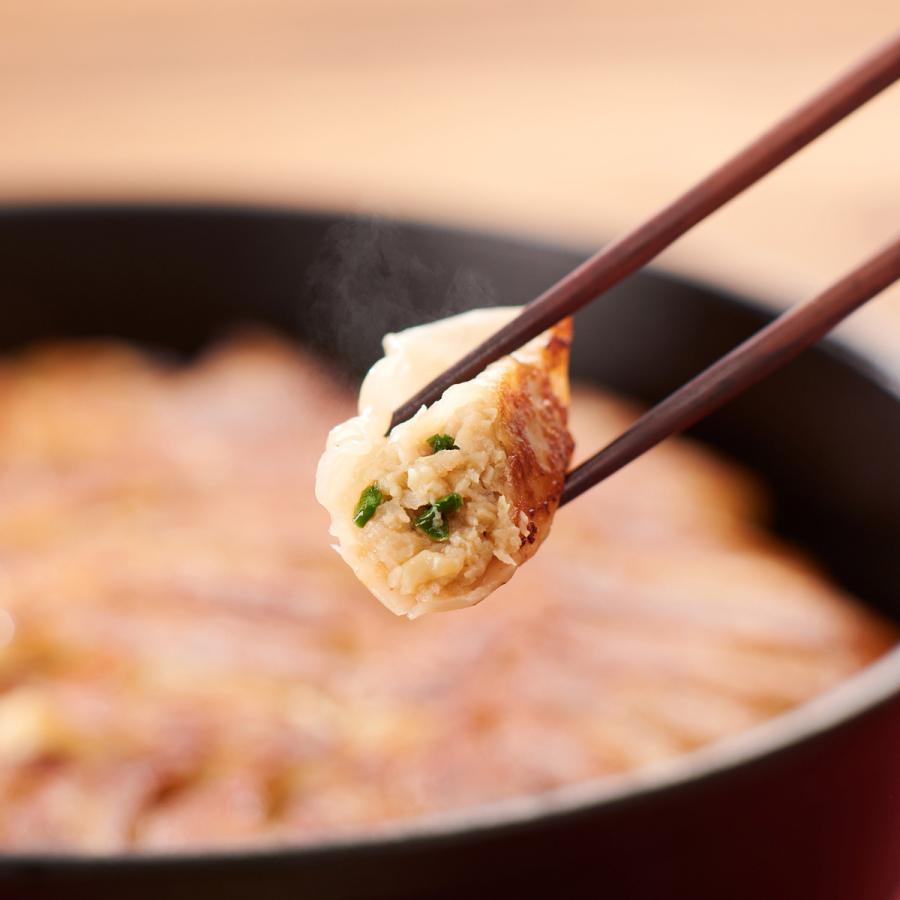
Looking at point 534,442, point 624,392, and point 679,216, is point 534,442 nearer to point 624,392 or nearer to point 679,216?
point 679,216

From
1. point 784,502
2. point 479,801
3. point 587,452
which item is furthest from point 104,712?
point 784,502

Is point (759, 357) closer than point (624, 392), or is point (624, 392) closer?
point (759, 357)

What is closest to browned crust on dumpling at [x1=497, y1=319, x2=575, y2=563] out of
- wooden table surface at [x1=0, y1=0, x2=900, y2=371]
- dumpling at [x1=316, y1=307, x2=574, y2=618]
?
dumpling at [x1=316, y1=307, x2=574, y2=618]

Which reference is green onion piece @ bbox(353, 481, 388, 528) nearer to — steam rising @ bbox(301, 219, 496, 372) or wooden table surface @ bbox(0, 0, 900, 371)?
steam rising @ bbox(301, 219, 496, 372)

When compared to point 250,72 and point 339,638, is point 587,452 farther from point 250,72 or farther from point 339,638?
point 250,72

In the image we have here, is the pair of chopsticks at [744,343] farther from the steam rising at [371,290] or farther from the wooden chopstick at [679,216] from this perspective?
the steam rising at [371,290]

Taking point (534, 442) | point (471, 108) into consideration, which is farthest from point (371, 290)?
point (471, 108)

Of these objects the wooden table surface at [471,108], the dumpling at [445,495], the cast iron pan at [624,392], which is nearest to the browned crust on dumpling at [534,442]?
the dumpling at [445,495]
